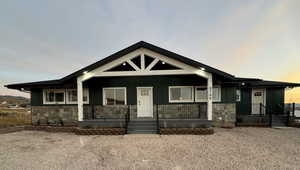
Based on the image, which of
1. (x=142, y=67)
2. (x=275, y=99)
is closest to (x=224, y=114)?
(x=275, y=99)

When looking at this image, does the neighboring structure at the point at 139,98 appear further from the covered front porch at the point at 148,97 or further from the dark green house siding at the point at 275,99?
the dark green house siding at the point at 275,99

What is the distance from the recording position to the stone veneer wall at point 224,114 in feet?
26.9

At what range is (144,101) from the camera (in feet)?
27.7

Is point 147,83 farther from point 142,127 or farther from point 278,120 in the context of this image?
point 278,120

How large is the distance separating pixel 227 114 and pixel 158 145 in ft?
18.9

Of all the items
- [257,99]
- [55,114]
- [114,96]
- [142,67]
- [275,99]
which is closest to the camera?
[142,67]

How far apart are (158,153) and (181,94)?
478 centimetres

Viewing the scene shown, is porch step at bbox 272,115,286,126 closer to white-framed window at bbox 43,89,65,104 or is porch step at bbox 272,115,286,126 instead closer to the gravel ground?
the gravel ground

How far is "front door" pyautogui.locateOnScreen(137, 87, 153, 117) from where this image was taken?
8.38 m

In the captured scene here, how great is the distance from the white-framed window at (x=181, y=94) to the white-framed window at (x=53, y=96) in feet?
25.1

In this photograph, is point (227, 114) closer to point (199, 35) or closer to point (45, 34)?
point (199, 35)

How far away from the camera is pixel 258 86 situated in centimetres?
921

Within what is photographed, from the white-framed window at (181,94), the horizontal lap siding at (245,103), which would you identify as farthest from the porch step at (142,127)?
the horizontal lap siding at (245,103)

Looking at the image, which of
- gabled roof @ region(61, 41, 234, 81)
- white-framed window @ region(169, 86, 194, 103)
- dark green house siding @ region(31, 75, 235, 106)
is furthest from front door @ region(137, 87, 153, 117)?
gabled roof @ region(61, 41, 234, 81)
